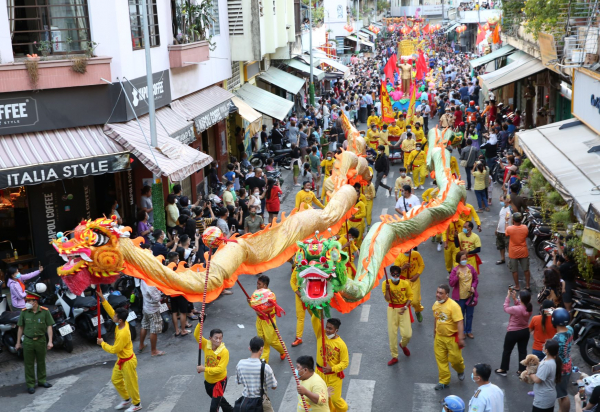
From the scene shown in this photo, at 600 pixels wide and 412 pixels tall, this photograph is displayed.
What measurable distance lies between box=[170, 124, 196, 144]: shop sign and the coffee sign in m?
3.79

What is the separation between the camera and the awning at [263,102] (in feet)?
82.8

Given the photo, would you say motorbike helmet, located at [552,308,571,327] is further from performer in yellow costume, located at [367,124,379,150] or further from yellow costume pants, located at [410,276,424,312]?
performer in yellow costume, located at [367,124,379,150]

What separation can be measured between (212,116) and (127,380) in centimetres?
1154

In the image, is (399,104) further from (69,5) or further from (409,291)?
(409,291)

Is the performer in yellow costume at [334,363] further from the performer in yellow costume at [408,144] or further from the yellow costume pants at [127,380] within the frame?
the performer in yellow costume at [408,144]

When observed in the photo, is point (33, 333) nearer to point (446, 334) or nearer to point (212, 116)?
point (446, 334)

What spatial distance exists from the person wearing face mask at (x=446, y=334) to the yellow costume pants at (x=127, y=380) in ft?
13.0

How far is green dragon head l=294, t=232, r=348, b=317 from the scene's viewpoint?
26.1 ft

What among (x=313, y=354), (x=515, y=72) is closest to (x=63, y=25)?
(x=313, y=354)

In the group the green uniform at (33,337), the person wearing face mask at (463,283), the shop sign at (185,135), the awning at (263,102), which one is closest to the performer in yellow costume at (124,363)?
the green uniform at (33,337)

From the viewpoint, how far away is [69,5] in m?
13.7

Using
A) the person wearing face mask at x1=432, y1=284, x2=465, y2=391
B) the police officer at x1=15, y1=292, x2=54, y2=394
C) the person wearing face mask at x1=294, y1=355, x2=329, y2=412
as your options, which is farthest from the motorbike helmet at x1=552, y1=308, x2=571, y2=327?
the police officer at x1=15, y1=292, x2=54, y2=394

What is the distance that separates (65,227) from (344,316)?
229 inches

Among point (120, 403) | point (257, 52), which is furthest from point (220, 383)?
point (257, 52)
